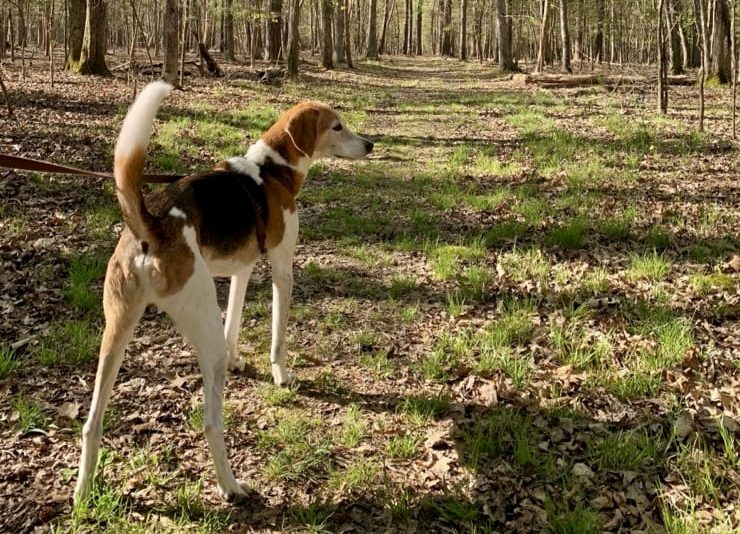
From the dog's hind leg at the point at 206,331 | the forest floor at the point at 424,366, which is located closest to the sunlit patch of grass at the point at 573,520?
the forest floor at the point at 424,366

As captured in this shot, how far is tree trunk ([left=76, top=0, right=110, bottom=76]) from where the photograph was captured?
56.4 feet

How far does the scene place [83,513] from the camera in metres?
2.98

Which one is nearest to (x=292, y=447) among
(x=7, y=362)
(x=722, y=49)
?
(x=7, y=362)

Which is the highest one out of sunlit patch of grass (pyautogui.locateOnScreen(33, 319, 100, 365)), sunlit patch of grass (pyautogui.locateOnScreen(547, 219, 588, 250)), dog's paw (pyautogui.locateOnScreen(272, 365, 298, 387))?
sunlit patch of grass (pyautogui.locateOnScreen(547, 219, 588, 250))

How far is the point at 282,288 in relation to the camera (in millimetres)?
4059

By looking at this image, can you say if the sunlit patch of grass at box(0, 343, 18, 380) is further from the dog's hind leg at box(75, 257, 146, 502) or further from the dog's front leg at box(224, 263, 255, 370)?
the dog's hind leg at box(75, 257, 146, 502)

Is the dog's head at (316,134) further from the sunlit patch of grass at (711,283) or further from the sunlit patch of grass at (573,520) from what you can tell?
the sunlit patch of grass at (711,283)

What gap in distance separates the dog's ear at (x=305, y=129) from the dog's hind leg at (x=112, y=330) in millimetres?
1679

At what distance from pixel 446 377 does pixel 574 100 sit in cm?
1708

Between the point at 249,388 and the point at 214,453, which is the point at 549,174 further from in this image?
the point at 214,453

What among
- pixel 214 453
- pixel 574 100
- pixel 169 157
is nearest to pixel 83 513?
pixel 214 453

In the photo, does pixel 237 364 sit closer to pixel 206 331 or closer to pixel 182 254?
pixel 206 331

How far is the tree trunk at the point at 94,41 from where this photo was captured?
1719 cm

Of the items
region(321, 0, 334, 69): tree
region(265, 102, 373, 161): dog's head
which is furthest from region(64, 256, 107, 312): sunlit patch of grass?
region(321, 0, 334, 69): tree
